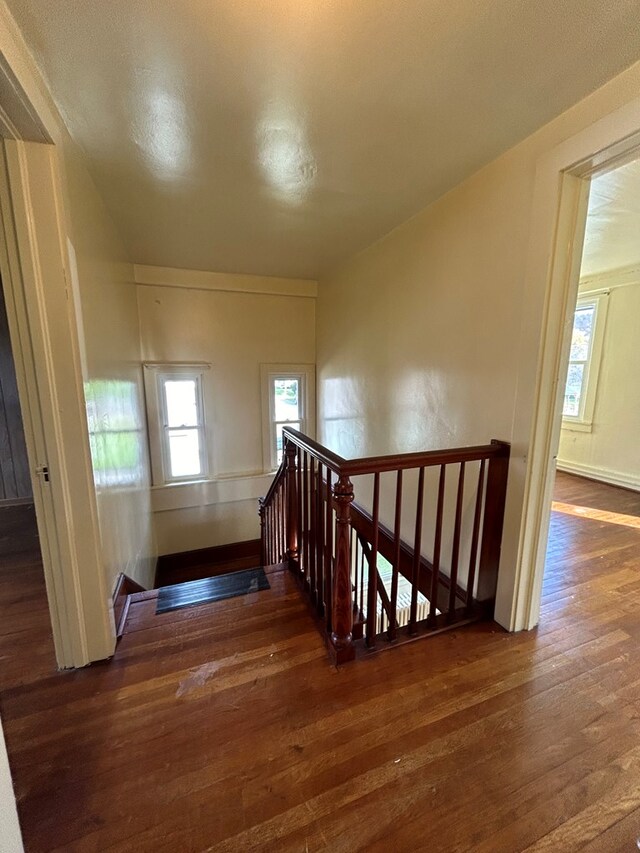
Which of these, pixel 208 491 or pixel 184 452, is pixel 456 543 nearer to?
pixel 208 491

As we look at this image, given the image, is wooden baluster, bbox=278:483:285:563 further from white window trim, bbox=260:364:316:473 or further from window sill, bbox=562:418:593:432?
window sill, bbox=562:418:593:432

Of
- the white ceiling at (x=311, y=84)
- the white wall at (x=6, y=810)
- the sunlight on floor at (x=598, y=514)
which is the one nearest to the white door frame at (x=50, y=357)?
the white ceiling at (x=311, y=84)

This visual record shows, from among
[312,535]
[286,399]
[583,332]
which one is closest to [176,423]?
[286,399]

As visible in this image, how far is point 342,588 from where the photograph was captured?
1577 millimetres

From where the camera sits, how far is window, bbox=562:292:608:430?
4.30 metres

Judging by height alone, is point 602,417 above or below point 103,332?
below

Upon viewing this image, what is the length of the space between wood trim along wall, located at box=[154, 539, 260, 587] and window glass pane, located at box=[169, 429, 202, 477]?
987 mm

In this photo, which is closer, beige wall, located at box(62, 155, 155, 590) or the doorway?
beige wall, located at box(62, 155, 155, 590)

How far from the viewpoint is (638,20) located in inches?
40.7

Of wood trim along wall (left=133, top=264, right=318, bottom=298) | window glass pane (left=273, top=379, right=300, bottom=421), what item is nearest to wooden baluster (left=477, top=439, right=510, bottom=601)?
window glass pane (left=273, top=379, right=300, bottom=421)

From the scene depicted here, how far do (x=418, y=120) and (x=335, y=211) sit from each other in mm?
938

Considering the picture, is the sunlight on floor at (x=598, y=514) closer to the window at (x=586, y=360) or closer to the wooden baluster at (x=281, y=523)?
the window at (x=586, y=360)

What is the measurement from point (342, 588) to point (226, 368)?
3168mm

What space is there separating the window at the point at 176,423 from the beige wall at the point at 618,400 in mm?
4901
